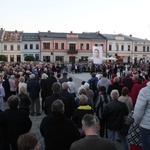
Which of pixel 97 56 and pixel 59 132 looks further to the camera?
pixel 97 56

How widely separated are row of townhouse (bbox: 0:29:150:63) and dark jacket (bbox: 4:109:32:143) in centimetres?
6359

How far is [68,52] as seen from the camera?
72375 millimetres

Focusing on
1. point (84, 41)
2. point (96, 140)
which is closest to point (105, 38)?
point (84, 41)

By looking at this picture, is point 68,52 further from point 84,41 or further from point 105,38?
point 105,38

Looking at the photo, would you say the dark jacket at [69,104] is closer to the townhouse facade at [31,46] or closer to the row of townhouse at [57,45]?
the row of townhouse at [57,45]

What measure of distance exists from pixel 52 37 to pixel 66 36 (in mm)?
3932

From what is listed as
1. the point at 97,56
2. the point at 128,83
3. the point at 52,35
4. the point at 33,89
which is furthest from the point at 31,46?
the point at 128,83

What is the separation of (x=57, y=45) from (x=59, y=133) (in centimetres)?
6821

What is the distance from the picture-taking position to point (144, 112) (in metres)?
4.92

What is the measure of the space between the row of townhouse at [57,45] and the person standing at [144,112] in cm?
6460

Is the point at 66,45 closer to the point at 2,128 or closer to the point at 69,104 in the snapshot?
the point at 69,104

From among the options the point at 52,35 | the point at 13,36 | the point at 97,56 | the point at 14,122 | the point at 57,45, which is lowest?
the point at 14,122

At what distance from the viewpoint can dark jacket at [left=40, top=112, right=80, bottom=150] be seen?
15.4ft

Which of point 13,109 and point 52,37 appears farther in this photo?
point 52,37
